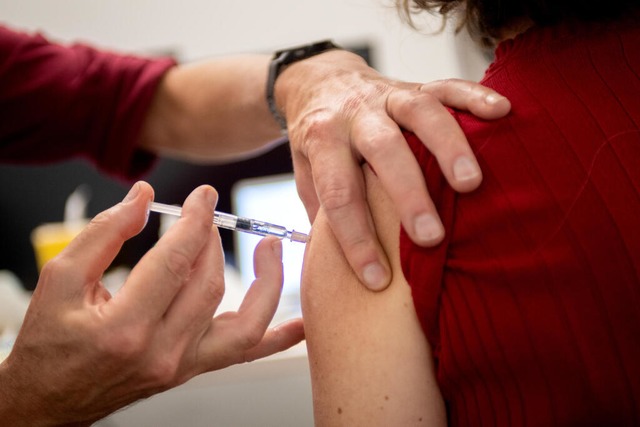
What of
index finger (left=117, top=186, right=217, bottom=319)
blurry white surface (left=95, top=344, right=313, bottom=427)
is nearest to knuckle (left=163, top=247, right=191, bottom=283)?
index finger (left=117, top=186, right=217, bottom=319)

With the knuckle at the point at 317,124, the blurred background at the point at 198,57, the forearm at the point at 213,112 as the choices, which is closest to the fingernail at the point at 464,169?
the knuckle at the point at 317,124

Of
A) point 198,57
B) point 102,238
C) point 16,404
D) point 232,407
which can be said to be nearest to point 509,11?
point 102,238

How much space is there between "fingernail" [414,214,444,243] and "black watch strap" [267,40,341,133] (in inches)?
22.8

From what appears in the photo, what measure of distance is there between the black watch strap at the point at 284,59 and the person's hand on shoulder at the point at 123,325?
1.55ft

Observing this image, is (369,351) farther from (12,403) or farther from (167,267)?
(12,403)

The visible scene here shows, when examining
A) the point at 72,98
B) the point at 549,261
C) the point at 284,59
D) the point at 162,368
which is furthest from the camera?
the point at 72,98

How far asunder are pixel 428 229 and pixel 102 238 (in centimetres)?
34

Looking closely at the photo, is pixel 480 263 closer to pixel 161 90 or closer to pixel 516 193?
pixel 516 193

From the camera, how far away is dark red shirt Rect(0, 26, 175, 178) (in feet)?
4.94

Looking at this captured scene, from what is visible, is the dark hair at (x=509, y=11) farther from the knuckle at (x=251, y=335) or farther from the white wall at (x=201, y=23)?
the white wall at (x=201, y=23)

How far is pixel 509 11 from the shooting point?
776 mm

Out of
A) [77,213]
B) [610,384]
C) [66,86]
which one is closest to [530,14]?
[610,384]

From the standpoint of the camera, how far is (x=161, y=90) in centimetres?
152

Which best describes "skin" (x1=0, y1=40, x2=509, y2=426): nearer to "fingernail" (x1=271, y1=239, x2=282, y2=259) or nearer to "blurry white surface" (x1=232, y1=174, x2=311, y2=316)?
"fingernail" (x1=271, y1=239, x2=282, y2=259)
